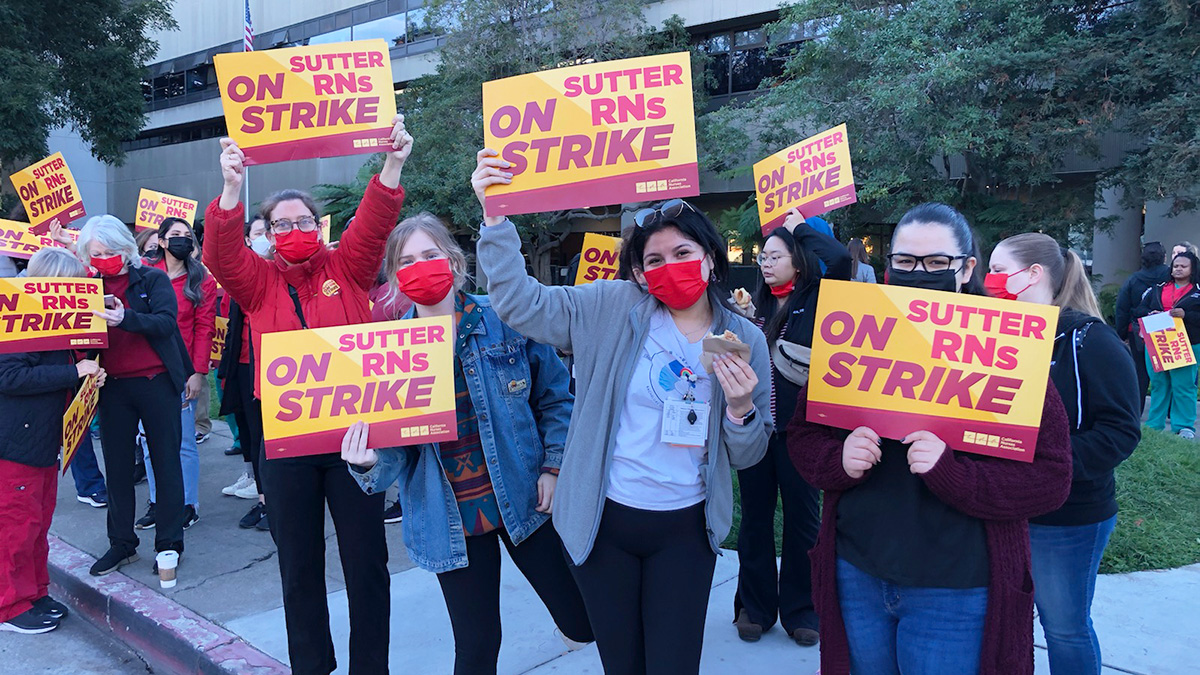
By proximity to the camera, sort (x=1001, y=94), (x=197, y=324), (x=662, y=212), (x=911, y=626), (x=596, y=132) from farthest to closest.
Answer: (x=1001, y=94)
(x=197, y=324)
(x=596, y=132)
(x=662, y=212)
(x=911, y=626)

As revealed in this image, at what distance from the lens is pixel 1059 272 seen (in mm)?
2996

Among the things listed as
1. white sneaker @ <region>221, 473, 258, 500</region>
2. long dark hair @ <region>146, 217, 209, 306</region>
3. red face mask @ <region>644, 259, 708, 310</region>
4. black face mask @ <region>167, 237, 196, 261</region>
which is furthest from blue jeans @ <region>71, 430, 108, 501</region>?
red face mask @ <region>644, 259, 708, 310</region>

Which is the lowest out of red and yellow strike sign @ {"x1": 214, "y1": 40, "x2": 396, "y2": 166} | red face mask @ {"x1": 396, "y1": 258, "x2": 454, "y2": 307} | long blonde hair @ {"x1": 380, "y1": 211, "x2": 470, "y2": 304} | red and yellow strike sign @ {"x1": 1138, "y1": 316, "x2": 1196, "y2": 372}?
red and yellow strike sign @ {"x1": 1138, "y1": 316, "x2": 1196, "y2": 372}

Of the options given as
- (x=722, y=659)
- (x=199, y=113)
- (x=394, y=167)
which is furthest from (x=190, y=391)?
(x=199, y=113)

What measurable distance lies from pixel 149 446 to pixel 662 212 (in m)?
4.06

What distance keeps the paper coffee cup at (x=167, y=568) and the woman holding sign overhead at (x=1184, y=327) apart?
910cm

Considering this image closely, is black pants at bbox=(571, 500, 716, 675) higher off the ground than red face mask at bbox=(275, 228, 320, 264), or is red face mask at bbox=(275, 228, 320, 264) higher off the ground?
red face mask at bbox=(275, 228, 320, 264)

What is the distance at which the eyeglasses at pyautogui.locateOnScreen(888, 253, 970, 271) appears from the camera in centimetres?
239

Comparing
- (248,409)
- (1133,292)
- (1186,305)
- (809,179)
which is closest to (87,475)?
(248,409)

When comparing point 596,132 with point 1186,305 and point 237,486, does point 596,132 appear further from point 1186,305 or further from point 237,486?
point 1186,305

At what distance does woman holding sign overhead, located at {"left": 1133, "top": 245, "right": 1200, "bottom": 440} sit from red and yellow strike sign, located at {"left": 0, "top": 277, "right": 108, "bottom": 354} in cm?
942

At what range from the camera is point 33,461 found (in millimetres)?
4492

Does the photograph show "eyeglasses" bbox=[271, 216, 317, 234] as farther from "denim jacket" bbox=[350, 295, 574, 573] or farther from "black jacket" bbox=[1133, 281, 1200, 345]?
"black jacket" bbox=[1133, 281, 1200, 345]

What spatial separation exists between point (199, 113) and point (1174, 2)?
3259 cm
